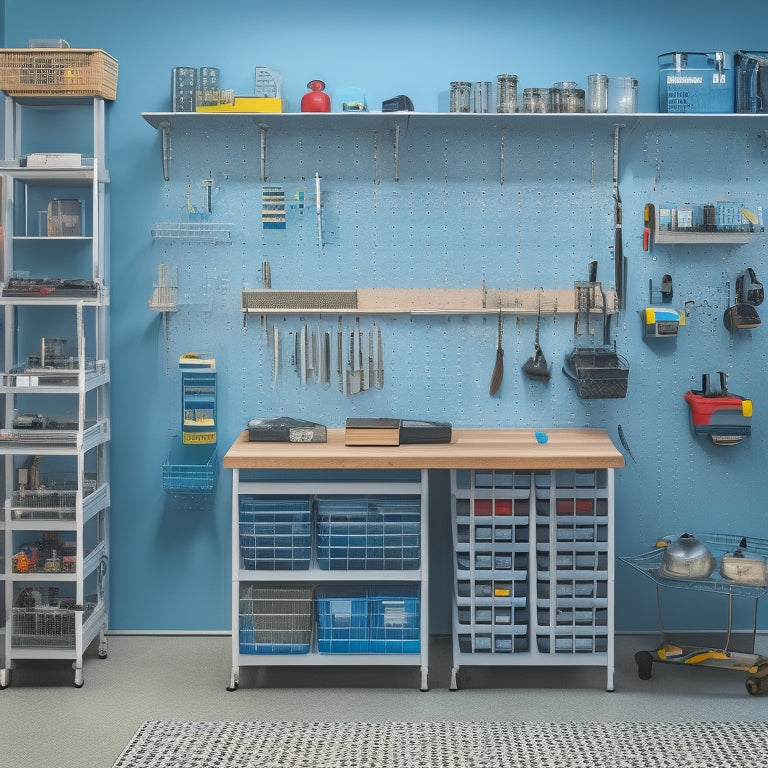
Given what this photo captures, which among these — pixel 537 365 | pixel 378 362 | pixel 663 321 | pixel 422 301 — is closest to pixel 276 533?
pixel 378 362

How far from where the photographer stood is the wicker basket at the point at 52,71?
4.20 m

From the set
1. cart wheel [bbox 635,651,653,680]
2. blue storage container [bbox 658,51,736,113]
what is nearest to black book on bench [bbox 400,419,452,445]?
cart wheel [bbox 635,651,653,680]

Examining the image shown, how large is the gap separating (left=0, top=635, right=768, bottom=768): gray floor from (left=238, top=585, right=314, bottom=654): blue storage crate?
0.18 m

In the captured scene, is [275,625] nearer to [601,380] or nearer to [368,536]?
[368,536]

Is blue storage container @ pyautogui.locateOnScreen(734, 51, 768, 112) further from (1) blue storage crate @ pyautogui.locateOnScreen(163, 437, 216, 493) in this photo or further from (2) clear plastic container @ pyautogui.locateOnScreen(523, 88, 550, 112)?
(1) blue storage crate @ pyautogui.locateOnScreen(163, 437, 216, 493)

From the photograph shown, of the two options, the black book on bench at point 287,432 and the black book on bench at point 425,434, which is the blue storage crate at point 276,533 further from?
the black book on bench at point 425,434

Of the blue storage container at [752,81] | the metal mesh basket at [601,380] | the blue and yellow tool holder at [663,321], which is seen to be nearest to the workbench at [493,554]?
the metal mesh basket at [601,380]

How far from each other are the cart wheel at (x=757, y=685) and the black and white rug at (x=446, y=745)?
0.29 meters

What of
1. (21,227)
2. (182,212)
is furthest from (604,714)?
(21,227)

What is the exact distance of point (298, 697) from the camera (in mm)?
3941

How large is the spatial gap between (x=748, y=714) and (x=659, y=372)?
5.17 ft

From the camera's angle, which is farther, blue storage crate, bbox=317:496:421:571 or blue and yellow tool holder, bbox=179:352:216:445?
blue and yellow tool holder, bbox=179:352:216:445

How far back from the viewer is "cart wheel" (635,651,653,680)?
13.4 ft

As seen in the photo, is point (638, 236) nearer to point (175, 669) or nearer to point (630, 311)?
point (630, 311)
